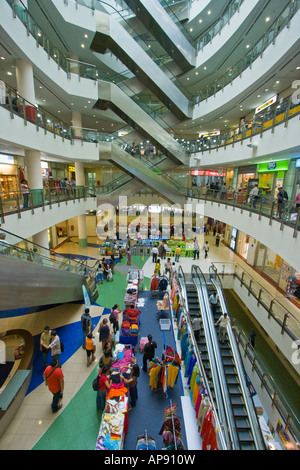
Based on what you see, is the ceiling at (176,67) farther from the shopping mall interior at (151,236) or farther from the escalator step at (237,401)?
the escalator step at (237,401)

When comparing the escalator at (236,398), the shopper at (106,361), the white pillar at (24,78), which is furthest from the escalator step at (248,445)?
the white pillar at (24,78)

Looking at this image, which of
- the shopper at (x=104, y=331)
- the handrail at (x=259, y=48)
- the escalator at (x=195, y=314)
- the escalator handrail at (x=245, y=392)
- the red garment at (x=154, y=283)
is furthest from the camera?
the red garment at (x=154, y=283)

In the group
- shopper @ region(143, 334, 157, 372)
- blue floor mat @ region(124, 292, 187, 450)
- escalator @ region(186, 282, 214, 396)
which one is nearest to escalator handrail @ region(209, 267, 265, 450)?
escalator @ region(186, 282, 214, 396)

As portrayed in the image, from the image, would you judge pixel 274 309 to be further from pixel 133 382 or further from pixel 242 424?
pixel 133 382

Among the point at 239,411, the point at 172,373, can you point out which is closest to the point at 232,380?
the point at 239,411

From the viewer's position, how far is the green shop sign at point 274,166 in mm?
11734

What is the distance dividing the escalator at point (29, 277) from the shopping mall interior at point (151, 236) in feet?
0.16

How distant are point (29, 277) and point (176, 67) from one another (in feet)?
60.4

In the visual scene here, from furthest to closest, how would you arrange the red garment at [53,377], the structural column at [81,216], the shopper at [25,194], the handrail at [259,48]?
1. the structural column at [81,216]
2. the handrail at [259,48]
3. the shopper at [25,194]
4. the red garment at [53,377]

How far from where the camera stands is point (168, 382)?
18.9ft

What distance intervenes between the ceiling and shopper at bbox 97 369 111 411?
1020 centimetres

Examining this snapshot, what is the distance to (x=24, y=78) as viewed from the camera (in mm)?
8891

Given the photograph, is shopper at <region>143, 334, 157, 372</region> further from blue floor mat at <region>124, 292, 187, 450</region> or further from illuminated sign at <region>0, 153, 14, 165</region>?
illuminated sign at <region>0, 153, 14, 165</region>
